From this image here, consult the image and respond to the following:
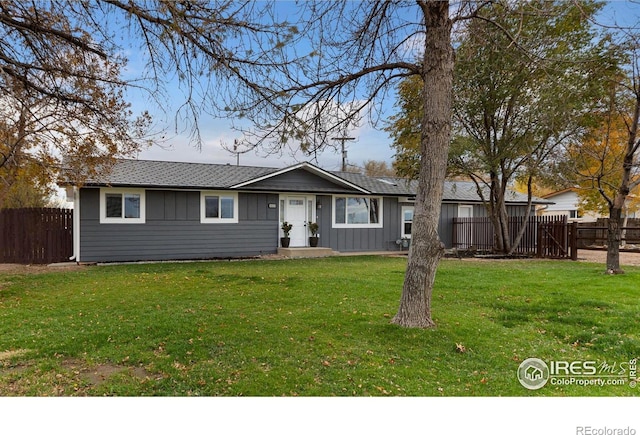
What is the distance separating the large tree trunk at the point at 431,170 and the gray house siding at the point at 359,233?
11129mm

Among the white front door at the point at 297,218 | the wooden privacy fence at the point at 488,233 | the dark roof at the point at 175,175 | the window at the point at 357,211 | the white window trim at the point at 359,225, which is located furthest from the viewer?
the window at the point at 357,211

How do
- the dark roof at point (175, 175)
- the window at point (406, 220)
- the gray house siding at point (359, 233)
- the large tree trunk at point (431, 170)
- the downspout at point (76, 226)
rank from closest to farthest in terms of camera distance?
the large tree trunk at point (431, 170) < the downspout at point (76, 226) < the dark roof at point (175, 175) < the gray house siding at point (359, 233) < the window at point (406, 220)

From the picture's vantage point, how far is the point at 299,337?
4.54 meters

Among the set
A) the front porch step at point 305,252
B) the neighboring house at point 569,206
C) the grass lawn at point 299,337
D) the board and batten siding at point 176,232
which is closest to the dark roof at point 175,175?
the board and batten siding at point 176,232

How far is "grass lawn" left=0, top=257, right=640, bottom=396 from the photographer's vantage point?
342 centimetres

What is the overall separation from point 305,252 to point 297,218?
1669mm

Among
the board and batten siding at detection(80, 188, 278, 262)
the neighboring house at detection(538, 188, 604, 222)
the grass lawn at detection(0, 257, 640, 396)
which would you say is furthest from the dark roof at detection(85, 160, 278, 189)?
the neighboring house at detection(538, 188, 604, 222)

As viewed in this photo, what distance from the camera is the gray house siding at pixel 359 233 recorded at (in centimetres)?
1605

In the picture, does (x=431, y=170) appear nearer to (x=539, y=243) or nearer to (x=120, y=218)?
(x=120, y=218)

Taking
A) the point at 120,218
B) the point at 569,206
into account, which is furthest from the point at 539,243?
the point at 569,206

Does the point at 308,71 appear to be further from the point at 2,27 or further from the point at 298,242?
the point at 298,242

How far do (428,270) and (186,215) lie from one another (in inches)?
420

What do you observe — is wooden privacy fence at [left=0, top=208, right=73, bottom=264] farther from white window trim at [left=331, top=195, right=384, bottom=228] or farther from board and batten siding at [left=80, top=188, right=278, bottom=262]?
white window trim at [left=331, top=195, right=384, bottom=228]

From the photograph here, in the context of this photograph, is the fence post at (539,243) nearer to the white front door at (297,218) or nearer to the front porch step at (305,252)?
the front porch step at (305,252)
